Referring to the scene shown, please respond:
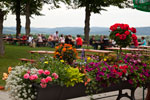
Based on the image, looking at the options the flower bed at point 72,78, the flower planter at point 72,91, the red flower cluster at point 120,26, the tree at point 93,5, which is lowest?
the flower planter at point 72,91

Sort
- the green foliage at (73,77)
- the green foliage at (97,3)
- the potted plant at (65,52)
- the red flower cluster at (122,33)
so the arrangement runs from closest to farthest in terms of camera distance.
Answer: the green foliage at (73,77) < the red flower cluster at (122,33) < the potted plant at (65,52) < the green foliage at (97,3)

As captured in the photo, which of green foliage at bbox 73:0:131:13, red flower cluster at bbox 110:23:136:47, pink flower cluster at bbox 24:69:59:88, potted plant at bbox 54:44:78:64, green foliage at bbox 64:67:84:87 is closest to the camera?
pink flower cluster at bbox 24:69:59:88

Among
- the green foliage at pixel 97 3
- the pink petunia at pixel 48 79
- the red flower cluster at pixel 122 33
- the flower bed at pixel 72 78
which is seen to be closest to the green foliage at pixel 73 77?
the flower bed at pixel 72 78

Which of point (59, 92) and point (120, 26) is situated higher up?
point (120, 26)

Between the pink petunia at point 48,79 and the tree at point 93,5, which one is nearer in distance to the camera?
the pink petunia at point 48,79

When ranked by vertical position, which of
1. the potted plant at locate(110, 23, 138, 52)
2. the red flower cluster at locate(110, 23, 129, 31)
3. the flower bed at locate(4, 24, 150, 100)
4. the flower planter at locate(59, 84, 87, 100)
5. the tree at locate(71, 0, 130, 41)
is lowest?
the flower planter at locate(59, 84, 87, 100)

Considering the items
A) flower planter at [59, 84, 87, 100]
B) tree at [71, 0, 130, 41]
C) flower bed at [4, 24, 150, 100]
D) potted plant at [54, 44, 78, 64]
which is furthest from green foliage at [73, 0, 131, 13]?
flower planter at [59, 84, 87, 100]

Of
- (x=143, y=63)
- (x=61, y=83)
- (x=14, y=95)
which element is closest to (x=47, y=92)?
(x=61, y=83)

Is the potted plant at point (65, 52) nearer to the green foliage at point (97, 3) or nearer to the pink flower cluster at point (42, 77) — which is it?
the pink flower cluster at point (42, 77)

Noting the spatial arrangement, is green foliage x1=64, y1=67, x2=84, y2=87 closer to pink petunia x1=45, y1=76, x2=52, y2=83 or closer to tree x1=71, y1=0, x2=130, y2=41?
pink petunia x1=45, y1=76, x2=52, y2=83

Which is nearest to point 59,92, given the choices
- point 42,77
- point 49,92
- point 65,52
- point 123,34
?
point 49,92

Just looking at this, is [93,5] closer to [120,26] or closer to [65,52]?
[65,52]

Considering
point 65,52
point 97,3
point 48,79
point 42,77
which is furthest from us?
point 97,3

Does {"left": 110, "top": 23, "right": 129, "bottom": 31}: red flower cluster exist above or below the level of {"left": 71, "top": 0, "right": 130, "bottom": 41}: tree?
below
